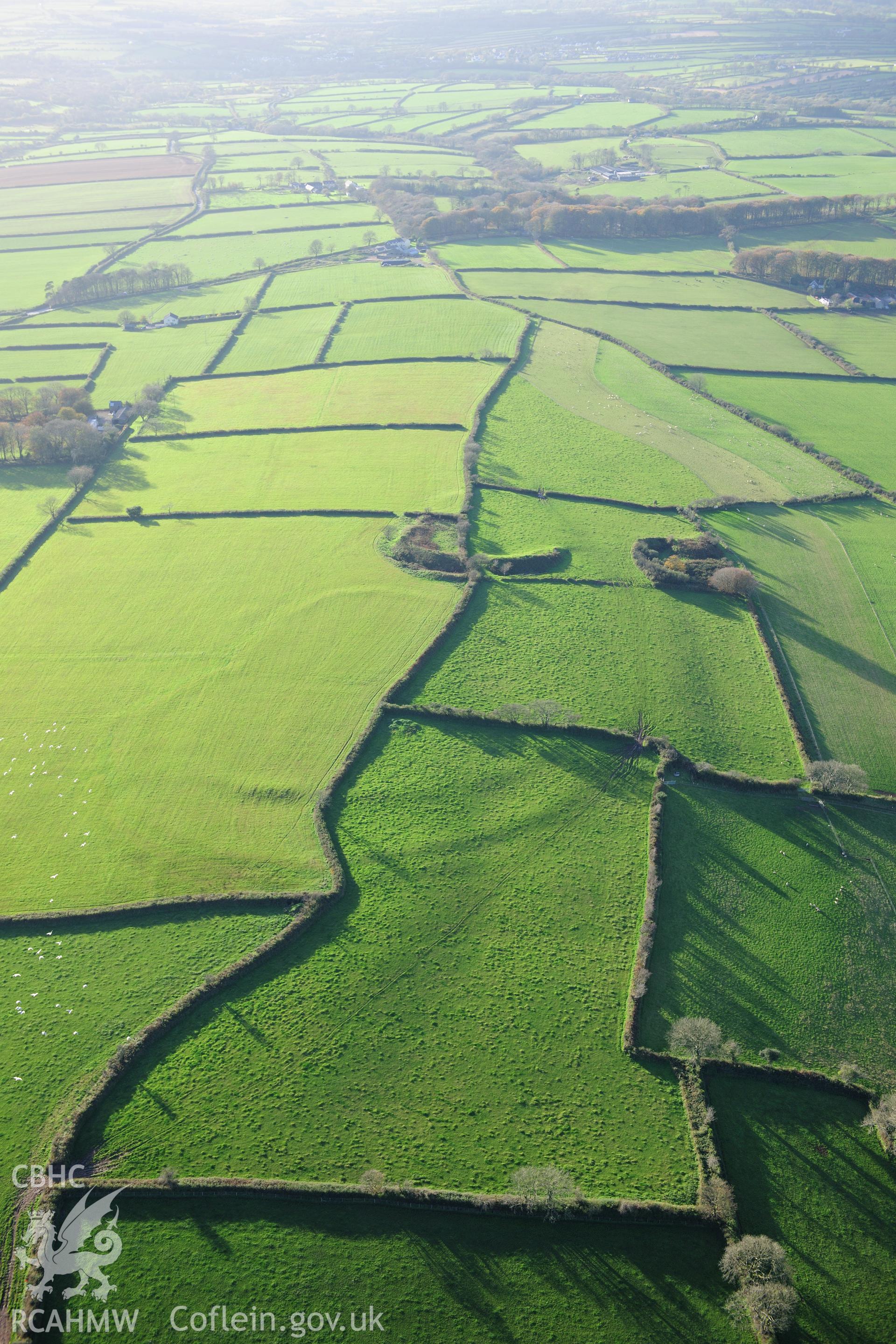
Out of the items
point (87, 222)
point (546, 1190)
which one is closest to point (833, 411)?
point (546, 1190)

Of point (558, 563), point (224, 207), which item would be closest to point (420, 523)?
point (558, 563)

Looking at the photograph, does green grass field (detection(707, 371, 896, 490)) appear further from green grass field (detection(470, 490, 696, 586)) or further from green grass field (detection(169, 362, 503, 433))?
green grass field (detection(169, 362, 503, 433))

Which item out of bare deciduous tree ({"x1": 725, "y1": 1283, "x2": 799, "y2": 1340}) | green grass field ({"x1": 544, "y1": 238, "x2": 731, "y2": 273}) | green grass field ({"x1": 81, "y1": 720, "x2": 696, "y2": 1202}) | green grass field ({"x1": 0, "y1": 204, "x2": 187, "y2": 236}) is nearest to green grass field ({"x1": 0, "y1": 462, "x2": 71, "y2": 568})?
green grass field ({"x1": 81, "y1": 720, "x2": 696, "y2": 1202})

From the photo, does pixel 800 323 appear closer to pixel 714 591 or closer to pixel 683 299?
pixel 683 299

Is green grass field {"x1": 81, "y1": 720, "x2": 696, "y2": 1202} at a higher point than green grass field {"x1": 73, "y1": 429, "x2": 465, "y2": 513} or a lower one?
lower

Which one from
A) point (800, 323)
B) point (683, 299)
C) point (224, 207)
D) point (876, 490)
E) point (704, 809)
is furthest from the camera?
point (224, 207)

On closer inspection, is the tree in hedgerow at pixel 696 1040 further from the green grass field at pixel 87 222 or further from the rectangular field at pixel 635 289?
the green grass field at pixel 87 222
